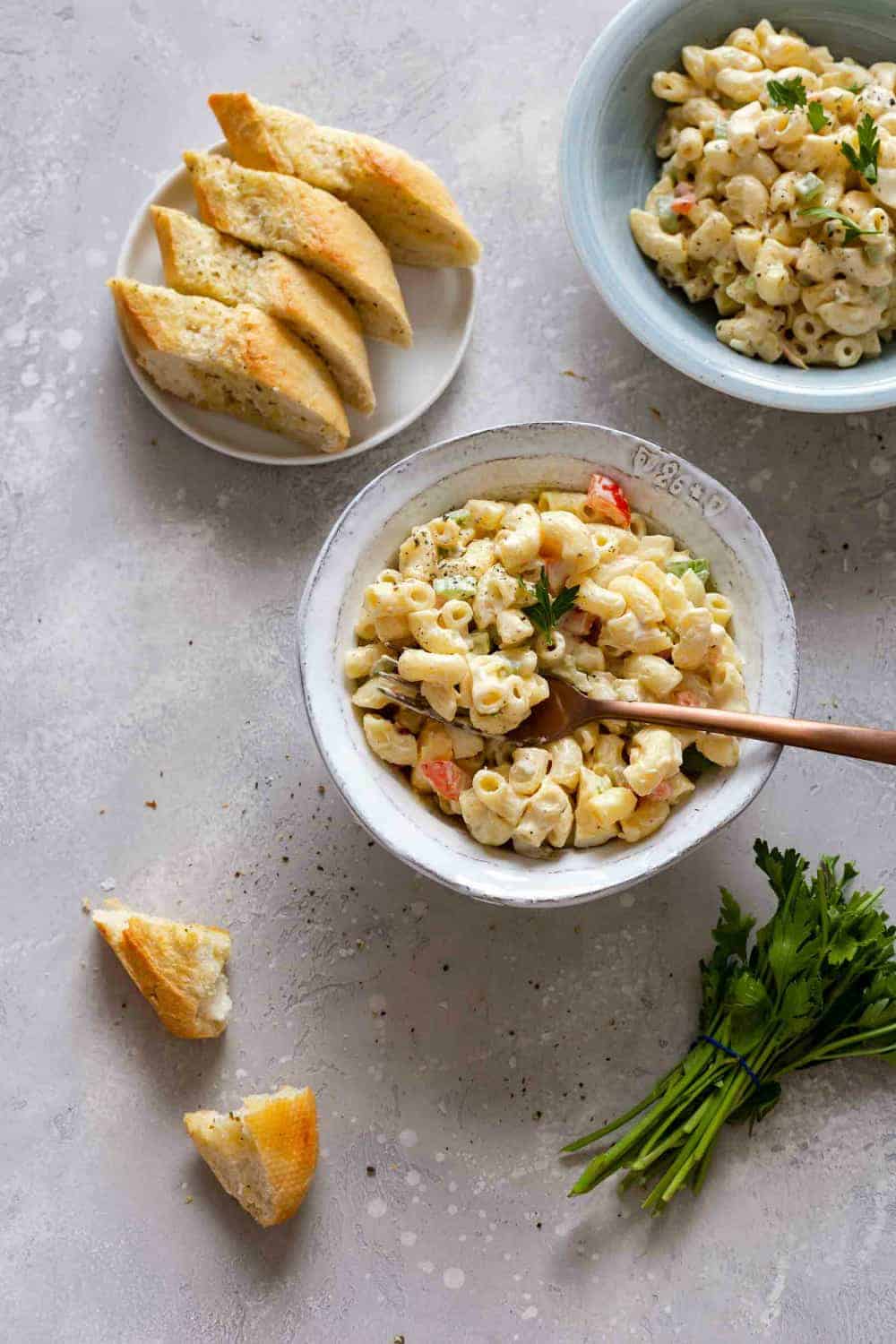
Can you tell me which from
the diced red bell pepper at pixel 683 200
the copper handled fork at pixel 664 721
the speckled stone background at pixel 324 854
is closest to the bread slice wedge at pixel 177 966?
the speckled stone background at pixel 324 854

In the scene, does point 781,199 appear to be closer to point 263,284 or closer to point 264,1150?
point 263,284

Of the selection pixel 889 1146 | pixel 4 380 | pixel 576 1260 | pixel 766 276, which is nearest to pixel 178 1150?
pixel 576 1260

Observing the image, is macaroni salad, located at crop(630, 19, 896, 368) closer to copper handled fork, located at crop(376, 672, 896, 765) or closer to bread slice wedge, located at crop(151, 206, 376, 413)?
bread slice wedge, located at crop(151, 206, 376, 413)

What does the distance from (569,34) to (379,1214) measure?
2.15 m

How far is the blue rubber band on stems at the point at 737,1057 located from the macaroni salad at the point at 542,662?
43 cm

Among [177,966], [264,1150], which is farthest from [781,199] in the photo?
[264,1150]

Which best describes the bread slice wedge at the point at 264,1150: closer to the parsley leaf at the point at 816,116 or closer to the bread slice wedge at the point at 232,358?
the bread slice wedge at the point at 232,358

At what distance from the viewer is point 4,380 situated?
7.72 feet

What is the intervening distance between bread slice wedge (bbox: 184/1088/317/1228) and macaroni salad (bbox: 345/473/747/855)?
58cm

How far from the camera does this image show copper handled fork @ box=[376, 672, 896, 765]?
6.21ft

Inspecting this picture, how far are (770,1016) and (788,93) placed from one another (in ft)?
4.89

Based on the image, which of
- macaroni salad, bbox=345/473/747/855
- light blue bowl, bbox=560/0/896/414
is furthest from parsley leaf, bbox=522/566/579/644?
light blue bowl, bbox=560/0/896/414

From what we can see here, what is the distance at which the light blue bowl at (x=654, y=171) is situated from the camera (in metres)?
2.14

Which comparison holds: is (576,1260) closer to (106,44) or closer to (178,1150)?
(178,1150)
